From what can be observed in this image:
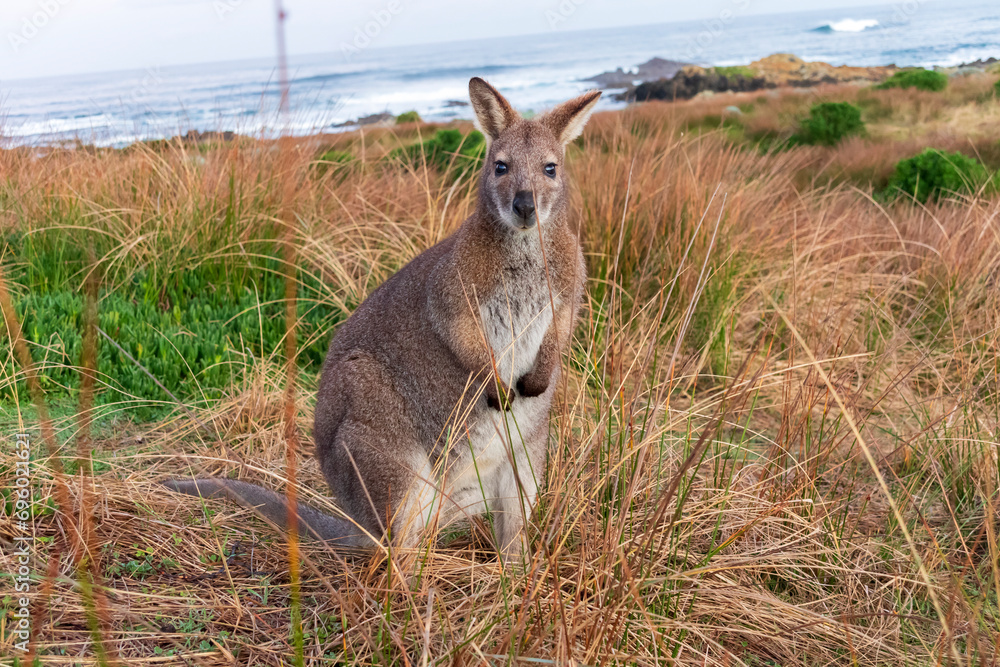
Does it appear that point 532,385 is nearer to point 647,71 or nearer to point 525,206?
point 525,206

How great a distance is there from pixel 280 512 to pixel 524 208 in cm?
151

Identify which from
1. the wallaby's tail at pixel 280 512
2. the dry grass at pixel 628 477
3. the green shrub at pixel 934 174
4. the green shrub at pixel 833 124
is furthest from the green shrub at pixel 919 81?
the wallaby's tail at pixel 280 512

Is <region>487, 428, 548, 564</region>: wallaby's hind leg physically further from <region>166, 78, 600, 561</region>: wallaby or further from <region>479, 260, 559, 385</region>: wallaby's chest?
<region>479, 260, 559, 385</region>: wallaby's chest

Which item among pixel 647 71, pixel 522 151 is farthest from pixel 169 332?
pixel 647 71

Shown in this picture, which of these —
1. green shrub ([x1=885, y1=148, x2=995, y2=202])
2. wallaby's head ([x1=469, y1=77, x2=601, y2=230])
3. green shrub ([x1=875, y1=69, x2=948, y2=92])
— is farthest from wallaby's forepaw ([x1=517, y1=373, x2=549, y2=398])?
green shrub ([x1=875, y1=69, x2=948, y2=92])

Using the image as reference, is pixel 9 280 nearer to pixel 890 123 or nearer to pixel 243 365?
pixel 243 365

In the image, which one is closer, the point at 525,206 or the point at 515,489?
the point at 525,206

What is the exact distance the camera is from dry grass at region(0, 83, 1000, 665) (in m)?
2.12

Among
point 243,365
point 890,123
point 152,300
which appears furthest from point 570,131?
point 890,123

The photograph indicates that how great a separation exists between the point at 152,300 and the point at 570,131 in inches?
131

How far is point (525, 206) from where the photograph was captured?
277 cm

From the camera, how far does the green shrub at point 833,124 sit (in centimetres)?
1320

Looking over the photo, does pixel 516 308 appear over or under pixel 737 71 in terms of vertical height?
under

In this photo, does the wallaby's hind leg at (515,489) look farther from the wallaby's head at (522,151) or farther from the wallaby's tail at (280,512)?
the wallaby's head at (522,151)
